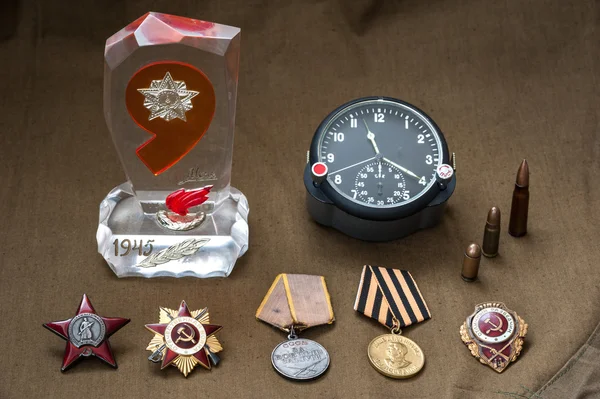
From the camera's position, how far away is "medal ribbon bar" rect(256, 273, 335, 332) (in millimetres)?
3572

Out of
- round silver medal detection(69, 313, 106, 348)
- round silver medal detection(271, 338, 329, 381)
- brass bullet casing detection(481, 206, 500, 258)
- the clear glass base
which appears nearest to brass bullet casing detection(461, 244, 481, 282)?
brass bullet casing detection(481, 206, 500, 258)

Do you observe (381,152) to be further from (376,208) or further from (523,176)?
(523,176)

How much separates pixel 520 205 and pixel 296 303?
92 centimetres

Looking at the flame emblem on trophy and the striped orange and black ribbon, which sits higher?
the flame emblem on trophy

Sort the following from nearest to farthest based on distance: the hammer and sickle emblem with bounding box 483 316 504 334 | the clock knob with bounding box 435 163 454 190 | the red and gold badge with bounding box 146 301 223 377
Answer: the red and gold badge with bounding box 146 301 223 377 → the hammer and sickle emblem with bounding box 483 316 504 334 → the clock knob with bounding box 435 163 454 190

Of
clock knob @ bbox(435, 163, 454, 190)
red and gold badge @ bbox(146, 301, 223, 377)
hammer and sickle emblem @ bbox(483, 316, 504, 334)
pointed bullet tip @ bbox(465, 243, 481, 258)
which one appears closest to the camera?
red and gold badge @ bbox(146, 301, 223, 377)

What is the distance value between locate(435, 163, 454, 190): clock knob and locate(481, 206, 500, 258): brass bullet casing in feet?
0.64

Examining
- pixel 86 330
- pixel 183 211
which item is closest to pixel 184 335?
pixel 86 330

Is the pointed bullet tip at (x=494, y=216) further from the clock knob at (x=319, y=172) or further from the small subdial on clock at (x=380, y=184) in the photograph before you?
the clock knob at (x=319, y=172)

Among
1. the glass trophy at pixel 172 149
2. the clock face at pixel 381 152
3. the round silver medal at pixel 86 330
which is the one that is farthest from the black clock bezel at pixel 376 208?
the round silver medal at pixel 86 330

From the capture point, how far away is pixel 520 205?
12.6ft

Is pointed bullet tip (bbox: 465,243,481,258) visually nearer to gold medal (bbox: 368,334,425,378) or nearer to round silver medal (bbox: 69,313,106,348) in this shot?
gold medal (bbox: 368,334,425,378)

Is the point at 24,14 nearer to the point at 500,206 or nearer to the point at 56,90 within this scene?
the point at 56,90

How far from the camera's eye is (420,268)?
3801 mm
